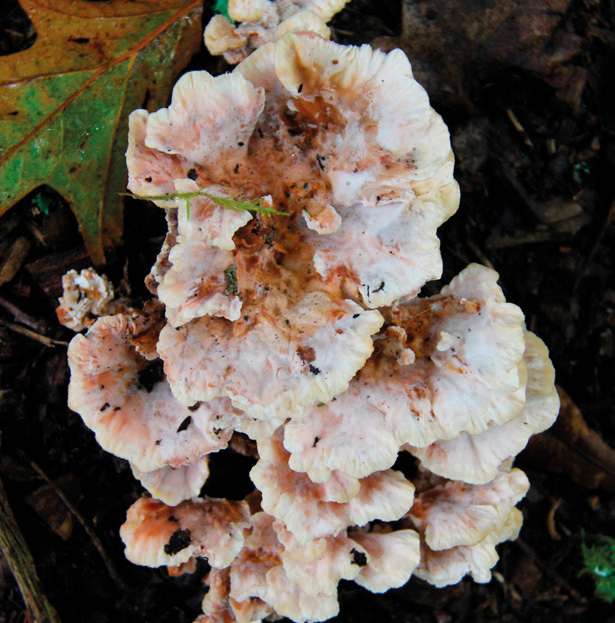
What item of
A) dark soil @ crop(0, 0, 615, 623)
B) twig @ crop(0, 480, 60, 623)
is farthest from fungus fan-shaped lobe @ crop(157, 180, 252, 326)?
twig @ crop(0, 480, 60, 623)

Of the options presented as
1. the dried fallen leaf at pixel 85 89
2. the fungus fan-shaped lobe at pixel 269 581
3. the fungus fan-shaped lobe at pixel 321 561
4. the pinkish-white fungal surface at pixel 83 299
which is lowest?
the fungus fan-shaped lobe at pixel 269 581

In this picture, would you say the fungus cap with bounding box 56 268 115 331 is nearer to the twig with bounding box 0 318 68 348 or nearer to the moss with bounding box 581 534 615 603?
the twig with bounding box 0 318 68 348

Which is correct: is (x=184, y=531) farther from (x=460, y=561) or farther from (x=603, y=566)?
(x=603, y=566)

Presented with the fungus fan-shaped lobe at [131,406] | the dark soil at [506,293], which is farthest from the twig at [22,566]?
the fungus fan-shaped lobe at [131,406]

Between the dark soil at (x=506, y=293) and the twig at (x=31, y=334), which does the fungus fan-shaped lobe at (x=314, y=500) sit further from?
the twig at (x=31, y=334)

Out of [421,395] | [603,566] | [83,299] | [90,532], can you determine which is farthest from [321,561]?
[603,566]

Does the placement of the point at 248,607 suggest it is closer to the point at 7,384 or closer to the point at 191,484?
the point at 191,484

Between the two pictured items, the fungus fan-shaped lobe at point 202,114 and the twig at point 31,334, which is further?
the twig at point 31,334
